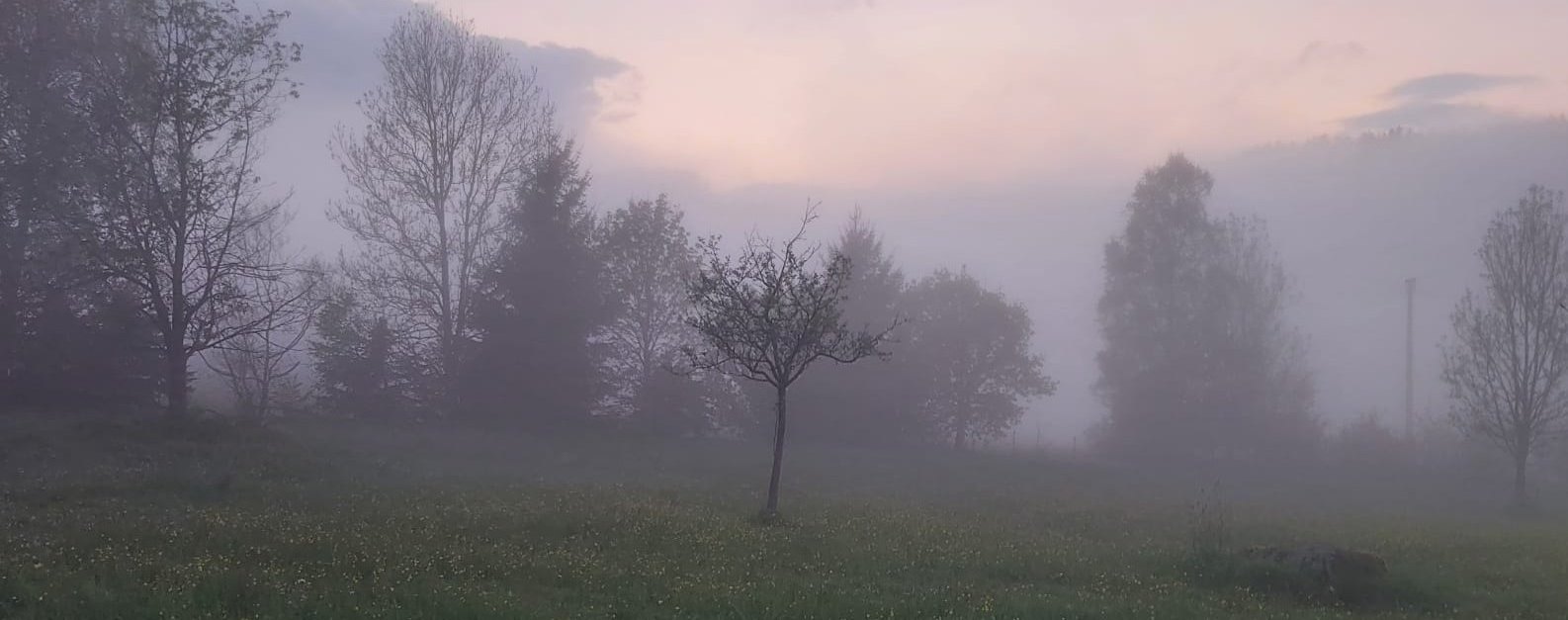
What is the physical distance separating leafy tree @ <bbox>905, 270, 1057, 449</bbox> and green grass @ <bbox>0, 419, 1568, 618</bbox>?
26.8 meters

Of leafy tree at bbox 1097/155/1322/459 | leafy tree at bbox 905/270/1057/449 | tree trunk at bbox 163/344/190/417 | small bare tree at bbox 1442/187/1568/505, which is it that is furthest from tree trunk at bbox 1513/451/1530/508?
tree trunk at bbox 163/344/190/417

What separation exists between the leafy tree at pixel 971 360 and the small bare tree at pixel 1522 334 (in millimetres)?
21845

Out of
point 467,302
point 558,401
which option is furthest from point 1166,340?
point 467,302

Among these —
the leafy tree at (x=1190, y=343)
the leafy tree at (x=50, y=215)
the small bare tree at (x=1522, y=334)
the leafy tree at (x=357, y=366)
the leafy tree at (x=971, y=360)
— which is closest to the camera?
the leafy tree at (x=50, y=215)

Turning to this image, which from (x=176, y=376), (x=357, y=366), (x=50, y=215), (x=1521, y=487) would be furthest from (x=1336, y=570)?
(x=357, y=366)

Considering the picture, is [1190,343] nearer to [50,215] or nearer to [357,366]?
[357,366]

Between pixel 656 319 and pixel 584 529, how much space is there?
3390 centimetres

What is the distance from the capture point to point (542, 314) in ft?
134

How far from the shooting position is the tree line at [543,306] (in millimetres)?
27281

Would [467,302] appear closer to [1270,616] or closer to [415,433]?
[415,433]

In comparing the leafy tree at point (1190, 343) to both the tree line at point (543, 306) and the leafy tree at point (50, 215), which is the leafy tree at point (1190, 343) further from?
the leafy tree at point (50, 215)

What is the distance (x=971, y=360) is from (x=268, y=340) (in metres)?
36.7

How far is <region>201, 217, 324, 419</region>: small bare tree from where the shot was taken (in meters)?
31.9

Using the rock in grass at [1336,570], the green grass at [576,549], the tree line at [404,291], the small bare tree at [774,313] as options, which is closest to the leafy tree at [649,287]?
the tree line at [404,291]
